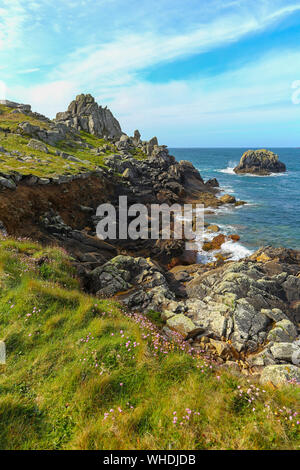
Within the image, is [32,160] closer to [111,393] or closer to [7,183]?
[7,183]

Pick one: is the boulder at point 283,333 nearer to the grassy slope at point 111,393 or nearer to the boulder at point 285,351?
the boulder at point 285,351

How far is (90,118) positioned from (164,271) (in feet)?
295

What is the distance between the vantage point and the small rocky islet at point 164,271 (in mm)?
10016

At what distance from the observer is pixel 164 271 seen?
2053 cm

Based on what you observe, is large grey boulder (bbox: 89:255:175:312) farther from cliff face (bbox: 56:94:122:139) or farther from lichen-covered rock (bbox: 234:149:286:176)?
lichen-covered rock (bbox: 234:149:286:176)

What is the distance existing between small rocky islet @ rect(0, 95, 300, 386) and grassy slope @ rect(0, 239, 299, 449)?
2.91 metres

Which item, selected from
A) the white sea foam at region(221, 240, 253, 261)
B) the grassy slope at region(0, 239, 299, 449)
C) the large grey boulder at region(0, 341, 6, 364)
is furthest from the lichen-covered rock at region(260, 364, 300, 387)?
the white sea foam at region(221, 240, 253, 261)

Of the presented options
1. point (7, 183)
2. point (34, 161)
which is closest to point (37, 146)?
point (34, 161)

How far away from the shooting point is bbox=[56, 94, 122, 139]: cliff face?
90.2 m

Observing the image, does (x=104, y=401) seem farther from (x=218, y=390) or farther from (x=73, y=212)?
(x=73, y=212)

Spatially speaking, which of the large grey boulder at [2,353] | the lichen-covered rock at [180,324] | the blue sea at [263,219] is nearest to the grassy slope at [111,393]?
the large grey boulder at [2,353]

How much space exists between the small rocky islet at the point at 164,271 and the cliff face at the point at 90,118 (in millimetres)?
47583
